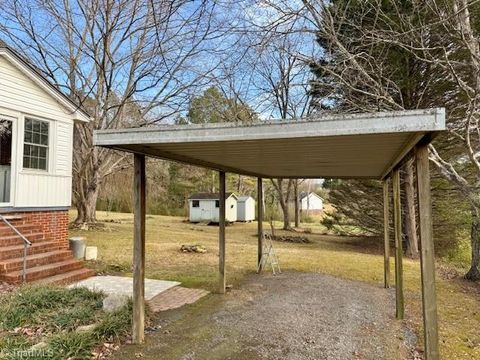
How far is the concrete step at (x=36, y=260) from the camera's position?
6581 millimetres

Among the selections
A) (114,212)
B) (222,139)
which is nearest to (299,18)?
(222,139)

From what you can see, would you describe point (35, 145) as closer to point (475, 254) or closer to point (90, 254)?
point (90, 254)

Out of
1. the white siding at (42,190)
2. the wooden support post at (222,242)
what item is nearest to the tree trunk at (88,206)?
the white siding at (42,190)

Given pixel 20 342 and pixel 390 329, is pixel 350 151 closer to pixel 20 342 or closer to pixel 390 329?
pixel 390 329

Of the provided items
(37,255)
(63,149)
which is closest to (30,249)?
(37,255)

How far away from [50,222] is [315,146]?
289 inches

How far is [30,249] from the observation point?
7.54 meters

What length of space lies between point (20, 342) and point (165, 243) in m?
10.0

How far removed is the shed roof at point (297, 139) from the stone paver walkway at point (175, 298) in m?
2.29

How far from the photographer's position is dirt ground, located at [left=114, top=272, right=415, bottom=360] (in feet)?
13.6

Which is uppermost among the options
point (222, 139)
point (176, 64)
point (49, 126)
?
point (176, 64)

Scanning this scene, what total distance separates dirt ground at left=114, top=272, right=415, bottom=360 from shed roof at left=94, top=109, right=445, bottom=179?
7.42 ft

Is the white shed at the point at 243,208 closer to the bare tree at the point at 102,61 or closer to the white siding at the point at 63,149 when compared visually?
the bare tree at the point at 102,61

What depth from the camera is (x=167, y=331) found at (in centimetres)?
471
